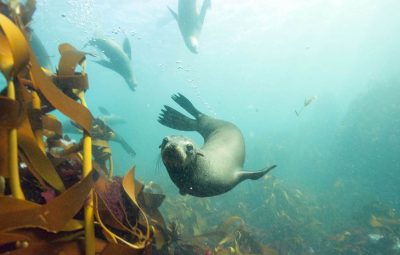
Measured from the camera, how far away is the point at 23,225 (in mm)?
1062

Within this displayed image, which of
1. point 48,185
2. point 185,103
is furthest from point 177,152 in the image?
point 185,103

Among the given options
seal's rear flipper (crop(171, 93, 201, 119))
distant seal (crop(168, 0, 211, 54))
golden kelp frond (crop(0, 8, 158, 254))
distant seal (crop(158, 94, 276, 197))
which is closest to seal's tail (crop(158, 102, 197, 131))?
distant seal (crop(158, 94, 276, 197))

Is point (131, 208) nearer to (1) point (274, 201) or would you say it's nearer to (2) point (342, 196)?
(1) point (274, 201)

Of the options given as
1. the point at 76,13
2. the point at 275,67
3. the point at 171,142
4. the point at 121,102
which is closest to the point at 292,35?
the point at 275,67

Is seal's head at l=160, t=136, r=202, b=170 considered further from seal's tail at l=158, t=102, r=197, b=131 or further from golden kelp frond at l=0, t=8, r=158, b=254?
seal's tail at l=158, t=102, r=197, b=131

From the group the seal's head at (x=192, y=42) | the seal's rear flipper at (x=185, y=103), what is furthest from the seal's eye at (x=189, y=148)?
the seal's head at (x=192, y=42)

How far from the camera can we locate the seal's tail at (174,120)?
3.39m

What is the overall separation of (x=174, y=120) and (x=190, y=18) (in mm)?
6555

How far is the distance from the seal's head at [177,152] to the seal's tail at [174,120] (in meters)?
1.37

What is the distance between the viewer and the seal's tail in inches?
133

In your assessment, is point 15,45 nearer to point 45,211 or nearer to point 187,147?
point 45,211

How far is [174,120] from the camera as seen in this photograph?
3445mm

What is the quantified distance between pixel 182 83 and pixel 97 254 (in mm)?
57526

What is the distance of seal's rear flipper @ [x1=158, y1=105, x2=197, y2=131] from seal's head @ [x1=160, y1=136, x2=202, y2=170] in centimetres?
137
